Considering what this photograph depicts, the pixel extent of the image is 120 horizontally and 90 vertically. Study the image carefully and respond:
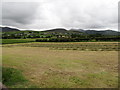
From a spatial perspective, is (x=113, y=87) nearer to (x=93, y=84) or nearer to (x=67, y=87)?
(x=93, y=84)

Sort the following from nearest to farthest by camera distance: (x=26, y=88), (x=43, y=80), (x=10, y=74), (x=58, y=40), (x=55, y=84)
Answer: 1. (x=26, y=88)
2. (x=55, y=84)
3. (x=43, y=80)
4. (x=10, y=74)
5. (x=58, y=40)

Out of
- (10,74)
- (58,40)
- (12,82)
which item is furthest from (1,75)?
(58,40)

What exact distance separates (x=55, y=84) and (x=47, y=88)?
69 cm

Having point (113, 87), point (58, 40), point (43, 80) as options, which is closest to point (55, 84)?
point (43, 80)

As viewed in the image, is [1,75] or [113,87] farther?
[1,75]

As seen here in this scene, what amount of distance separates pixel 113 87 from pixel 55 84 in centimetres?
348

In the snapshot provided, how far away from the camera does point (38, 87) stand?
621 centimetres

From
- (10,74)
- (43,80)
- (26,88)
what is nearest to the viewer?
(26,88)

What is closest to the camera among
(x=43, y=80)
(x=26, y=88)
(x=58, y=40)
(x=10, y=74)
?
(x=26, y=88)

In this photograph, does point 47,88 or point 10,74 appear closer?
point 47,88

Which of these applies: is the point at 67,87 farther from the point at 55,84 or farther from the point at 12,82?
the point at 12,82

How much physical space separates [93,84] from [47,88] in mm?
2901

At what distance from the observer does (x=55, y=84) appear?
666 centimetres

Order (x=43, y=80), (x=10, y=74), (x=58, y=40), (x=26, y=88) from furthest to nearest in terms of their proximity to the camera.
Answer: (x=58, y=40) → (x=10, y=74) → (x=43, y=80) → (x=26, y=88)
